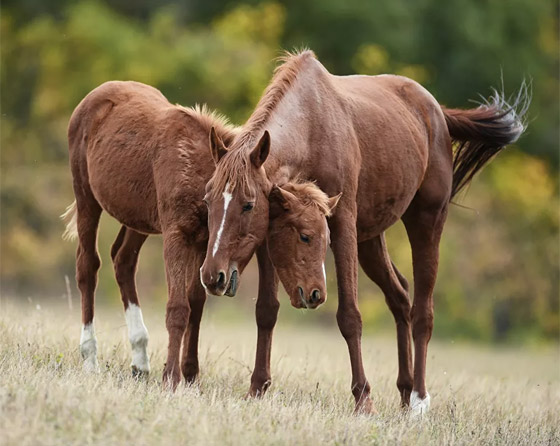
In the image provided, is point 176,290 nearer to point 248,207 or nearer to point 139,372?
point 248,207

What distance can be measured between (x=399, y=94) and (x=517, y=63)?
23.9 meters

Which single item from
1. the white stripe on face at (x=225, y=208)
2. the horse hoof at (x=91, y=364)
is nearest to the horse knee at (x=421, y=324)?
the horse hoof at (x=91, y=364)

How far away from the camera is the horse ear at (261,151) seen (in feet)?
22.5

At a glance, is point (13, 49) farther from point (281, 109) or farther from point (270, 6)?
point (281, 109)

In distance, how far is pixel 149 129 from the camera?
8.15m

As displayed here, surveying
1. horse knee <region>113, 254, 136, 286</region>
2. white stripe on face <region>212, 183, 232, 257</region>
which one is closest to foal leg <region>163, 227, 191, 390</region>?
white stripe on face <region>212, 183, 232, 257</region>

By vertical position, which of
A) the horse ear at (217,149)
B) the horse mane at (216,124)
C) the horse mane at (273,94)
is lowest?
the horse ear at (217,149)

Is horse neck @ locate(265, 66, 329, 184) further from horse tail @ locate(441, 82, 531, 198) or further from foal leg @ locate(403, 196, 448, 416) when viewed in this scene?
horse tail @ locate(441, 82, 531, 198)

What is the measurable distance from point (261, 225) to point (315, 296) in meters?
0.60

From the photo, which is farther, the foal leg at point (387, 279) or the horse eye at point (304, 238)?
the foal leg at point (387, 279)

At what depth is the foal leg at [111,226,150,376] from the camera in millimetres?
8492

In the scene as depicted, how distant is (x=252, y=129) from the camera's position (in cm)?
724

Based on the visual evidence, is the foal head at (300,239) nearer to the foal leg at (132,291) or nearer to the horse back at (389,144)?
the horse back at (389,144)

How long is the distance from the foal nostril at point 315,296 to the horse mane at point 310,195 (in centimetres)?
55
